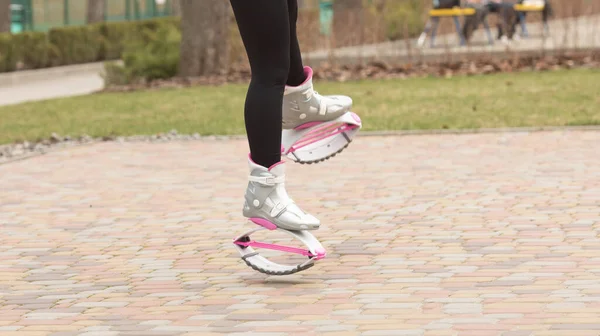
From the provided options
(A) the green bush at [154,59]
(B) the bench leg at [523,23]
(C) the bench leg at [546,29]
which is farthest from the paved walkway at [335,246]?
(B) the bench leg at [523,23]

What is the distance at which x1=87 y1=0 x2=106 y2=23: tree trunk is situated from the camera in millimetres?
29609

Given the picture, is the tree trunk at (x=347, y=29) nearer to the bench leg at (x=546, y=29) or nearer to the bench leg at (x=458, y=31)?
the bench leg at (x=458, y=31)

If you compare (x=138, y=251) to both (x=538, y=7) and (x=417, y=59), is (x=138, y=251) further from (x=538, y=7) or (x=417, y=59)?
(x=538, y=7)

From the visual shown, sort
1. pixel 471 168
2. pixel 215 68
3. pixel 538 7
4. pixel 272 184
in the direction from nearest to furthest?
pixel 272 184
pixel 471 168
pixel 215 68
pixel 538 7

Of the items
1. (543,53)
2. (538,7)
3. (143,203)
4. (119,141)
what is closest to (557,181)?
(143,203)

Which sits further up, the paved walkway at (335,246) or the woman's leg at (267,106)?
the woman's leg at (267,106)

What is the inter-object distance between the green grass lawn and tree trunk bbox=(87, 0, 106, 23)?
1308 centimetres

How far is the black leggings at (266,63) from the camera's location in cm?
486

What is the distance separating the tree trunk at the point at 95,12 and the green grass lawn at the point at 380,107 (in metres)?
13.1

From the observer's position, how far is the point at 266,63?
4953mm

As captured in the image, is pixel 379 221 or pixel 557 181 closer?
pixel 379 221

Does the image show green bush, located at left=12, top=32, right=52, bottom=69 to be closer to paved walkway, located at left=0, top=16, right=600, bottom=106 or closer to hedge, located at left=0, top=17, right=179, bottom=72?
hedge, located at left=0, top=17, right=179, bottom=72

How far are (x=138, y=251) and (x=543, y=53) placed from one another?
12367 mm

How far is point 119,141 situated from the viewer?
11.2 meters
